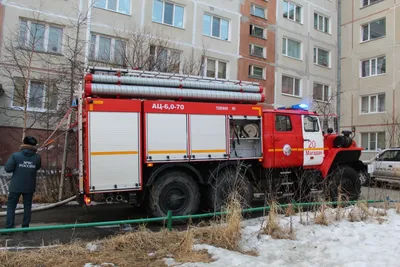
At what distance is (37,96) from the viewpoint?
15.1 meters

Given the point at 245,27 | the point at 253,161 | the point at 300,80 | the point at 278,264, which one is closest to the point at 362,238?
the point at 278,264

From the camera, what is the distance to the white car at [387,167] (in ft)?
44.9

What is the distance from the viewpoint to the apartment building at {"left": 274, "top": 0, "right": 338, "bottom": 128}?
25.0 m

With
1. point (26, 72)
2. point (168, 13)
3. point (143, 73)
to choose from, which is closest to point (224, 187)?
point (143, 73)

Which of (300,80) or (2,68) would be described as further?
(300,80)

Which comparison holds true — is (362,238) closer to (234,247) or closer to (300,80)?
(234,247)

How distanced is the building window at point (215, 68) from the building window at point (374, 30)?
41.9 ft

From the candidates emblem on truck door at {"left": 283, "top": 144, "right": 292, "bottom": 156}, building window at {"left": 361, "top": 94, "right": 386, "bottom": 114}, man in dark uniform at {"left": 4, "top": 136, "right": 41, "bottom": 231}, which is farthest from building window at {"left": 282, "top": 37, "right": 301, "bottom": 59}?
man in dark uniform at {"left": 4, "top": 136, "right": 41, "bottom": 231}

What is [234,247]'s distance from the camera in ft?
16.2

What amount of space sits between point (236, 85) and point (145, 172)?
10.3ft

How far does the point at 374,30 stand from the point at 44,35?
23399 mm

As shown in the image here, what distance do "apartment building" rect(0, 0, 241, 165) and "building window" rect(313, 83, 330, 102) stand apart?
8.02 metres

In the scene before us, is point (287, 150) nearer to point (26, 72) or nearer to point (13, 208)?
point (13, 208)

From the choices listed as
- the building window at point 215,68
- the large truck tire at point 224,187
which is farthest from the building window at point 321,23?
the large truck tire at point 224,187
